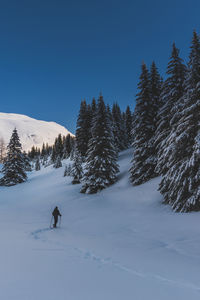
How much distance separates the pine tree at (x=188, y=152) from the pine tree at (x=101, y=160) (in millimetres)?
10219

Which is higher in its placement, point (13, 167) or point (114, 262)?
point (13, 167)

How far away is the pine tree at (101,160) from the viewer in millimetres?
22656

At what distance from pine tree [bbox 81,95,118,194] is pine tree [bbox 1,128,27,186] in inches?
771

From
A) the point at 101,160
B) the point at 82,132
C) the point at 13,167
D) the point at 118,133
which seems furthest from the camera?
the point at 118,133

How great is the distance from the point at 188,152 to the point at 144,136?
8.75 metres

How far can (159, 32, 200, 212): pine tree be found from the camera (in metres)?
11.2

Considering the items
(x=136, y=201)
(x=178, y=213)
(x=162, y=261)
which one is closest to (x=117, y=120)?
(x=136, y=201)

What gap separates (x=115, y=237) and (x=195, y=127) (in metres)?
9.17

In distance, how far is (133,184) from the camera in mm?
20547

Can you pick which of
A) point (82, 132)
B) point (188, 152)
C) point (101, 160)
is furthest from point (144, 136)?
point (82, 132)

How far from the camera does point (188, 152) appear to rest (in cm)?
1239

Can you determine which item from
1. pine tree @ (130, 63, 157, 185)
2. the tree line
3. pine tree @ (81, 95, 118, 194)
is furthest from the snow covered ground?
pine tree @ (81, 95, 118, 194)

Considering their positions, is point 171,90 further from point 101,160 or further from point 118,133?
point 118,133

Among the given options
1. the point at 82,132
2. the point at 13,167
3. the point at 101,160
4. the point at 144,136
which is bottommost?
the point at 13,167
